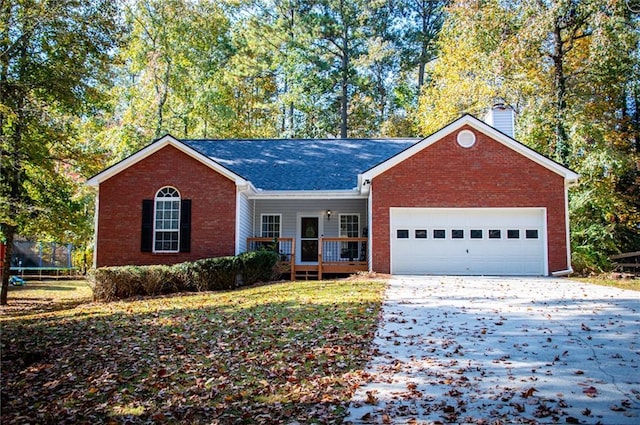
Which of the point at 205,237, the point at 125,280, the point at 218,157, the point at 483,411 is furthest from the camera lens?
the point at 218,157

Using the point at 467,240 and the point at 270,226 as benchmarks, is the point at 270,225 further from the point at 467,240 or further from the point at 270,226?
the point at 467,240

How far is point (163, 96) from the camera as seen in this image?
30484 millimetres

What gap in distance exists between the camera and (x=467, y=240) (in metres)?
17.7

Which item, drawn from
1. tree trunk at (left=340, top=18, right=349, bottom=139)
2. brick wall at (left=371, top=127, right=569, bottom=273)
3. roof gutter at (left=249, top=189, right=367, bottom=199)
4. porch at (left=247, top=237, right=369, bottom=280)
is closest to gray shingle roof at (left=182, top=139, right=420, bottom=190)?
roof gutter at (left=249, top=189, right=367, bottom=199)

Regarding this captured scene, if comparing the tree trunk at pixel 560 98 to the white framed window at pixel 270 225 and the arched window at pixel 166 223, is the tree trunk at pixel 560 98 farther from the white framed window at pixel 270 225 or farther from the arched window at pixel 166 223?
the arched window at pixel 166 223

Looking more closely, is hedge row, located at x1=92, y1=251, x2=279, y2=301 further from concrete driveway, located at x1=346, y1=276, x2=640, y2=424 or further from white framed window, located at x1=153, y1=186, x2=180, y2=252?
concrete driveway, located at x1=346, y1=276, x2=640, y2=424

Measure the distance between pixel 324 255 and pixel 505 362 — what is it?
12.5 metres

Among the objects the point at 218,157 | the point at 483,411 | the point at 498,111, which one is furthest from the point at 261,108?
the point at 483,411

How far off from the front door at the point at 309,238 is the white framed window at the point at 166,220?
4.82m

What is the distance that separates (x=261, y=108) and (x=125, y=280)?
2299 cm

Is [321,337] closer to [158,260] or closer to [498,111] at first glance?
A: [158,260]

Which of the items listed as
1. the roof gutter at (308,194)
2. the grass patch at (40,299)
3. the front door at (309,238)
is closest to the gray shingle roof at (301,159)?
the roof gutter at (308,194)

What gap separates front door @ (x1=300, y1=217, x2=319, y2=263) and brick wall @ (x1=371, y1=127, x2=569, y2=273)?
11.5 feet

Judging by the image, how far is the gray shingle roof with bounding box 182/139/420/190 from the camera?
19.9 meters
